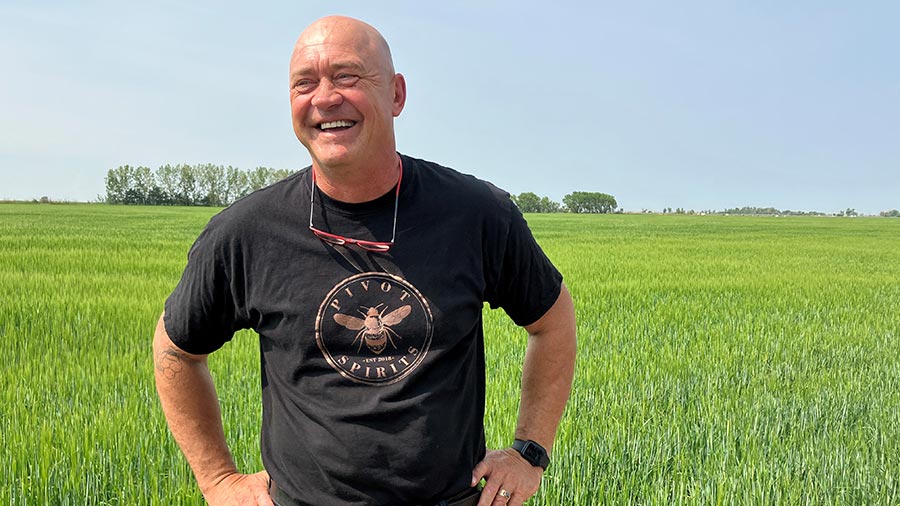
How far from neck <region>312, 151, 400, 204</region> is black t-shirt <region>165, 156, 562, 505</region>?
0.08ft

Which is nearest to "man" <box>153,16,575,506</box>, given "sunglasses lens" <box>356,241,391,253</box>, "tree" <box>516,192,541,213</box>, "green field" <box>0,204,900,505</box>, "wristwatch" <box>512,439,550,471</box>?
"sunglasses lens" <box>356,241,391,253</box>

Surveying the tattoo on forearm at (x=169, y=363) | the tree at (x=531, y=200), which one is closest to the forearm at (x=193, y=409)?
the tattoo on forearm at (x=169, y=363)

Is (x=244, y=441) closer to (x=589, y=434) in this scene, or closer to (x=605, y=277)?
(x=589, y=434)

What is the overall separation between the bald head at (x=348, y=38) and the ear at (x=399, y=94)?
0.20 ft

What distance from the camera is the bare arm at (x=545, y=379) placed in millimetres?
1922

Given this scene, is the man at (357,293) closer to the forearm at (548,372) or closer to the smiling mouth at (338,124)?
the smiling mouth at (338,124)

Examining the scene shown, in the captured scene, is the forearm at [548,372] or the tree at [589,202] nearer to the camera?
the forearm at [548,372]

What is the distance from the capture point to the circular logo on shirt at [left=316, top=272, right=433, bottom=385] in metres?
1.62

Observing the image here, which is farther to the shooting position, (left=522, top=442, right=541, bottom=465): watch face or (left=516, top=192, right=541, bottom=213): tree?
(left=516, top=192, right=541, bottom=213): tree

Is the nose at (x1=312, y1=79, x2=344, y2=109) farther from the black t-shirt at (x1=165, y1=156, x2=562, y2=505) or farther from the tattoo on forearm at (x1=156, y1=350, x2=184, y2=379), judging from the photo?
the tattoo on forearm at (x1=156, y1=350, x2=184, y2=379)

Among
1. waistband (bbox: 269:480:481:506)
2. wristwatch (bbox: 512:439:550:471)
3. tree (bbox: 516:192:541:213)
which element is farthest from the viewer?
tree (bbox: 516:192:541:213)

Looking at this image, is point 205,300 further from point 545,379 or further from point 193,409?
point 545,379

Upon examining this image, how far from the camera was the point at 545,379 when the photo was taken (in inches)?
78.8

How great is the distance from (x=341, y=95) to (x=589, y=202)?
115353mm
